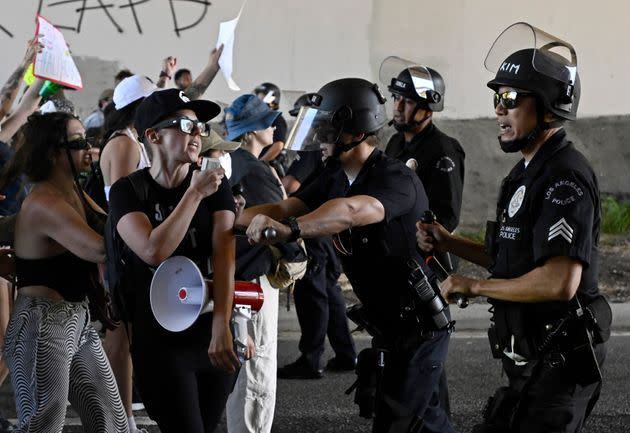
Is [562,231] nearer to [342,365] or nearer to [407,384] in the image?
[407,384]

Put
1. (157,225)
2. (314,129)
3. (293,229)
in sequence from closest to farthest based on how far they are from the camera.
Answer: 1. (157,225)
2. (293,229)
3. (314,129)

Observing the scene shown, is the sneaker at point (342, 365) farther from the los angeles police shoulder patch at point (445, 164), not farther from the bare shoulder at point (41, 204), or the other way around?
the bare shoulder at point (41, 204)

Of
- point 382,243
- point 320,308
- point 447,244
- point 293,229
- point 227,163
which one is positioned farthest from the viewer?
point 320,308

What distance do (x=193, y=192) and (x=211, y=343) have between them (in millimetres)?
520

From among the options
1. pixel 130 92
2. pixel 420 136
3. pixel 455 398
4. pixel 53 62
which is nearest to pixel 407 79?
pixel 420 136

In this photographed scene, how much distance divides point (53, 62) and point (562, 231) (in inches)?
144

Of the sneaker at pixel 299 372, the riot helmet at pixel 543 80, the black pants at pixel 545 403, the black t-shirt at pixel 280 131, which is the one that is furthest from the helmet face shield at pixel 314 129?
the black t-shirt at pixel 280 131

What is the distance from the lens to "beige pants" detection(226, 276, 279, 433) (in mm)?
5359

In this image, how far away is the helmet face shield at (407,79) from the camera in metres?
6.62

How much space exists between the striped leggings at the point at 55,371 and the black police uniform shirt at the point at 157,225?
0.49 meters

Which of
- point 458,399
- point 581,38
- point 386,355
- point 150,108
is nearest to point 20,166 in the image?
point 150,108

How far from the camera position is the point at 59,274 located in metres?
4.60

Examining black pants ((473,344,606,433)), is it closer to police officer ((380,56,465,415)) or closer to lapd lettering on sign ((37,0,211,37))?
police officer ((380,56,465,415))

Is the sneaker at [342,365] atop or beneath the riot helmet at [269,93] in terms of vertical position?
beneath
